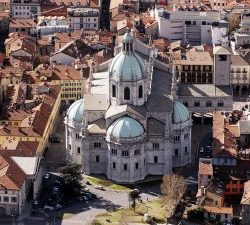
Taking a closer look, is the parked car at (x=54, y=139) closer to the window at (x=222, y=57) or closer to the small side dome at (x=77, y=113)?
the small side dome at (x=77, y=113)

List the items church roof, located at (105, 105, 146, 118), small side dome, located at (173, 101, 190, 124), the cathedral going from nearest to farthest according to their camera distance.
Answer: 1. the cathedral
2. church roof, located at (105, 105, 146, 118)
3. small side dome, located at (173, 101, 190, 124)

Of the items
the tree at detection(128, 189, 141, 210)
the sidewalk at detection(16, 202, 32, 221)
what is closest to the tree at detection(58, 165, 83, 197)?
the sidewalk at detection(16, 202, 32, 221)

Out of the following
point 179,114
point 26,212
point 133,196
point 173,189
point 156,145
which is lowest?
point 26,212

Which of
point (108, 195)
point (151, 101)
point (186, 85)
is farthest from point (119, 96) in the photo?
point (186, 85)

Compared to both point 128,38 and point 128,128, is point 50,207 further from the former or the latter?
point 128,38

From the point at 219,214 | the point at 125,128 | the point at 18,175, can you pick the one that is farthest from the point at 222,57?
the point at 18,175

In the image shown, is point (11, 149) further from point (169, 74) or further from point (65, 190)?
point (169, 74)

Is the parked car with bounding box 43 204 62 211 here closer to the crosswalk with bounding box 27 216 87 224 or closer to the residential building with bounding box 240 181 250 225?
the crosswalk with bounding box 27 216 87 224
